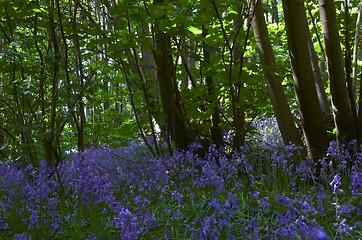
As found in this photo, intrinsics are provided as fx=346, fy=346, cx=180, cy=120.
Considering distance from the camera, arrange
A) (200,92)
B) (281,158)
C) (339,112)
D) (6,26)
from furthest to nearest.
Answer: (6,26)
(200,92)
(339,112)
(281,158)

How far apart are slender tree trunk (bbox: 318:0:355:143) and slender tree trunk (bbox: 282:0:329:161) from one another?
1.21ft

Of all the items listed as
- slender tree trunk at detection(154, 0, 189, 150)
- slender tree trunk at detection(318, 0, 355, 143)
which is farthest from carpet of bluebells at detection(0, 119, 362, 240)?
slender tree trunk at detection(154, 0, 189, 150)

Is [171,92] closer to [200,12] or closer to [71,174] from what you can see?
[200,12]

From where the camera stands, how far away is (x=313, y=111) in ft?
12.4

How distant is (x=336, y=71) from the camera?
157 inches

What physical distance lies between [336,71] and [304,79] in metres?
0.53

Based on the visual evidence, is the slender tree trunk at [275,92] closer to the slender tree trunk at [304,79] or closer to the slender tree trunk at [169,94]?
the slender tree trunk at [304,79]

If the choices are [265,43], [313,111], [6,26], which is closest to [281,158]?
[313,111]

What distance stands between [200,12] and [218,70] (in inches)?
35.5

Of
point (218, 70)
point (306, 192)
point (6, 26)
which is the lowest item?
point (306, 192)

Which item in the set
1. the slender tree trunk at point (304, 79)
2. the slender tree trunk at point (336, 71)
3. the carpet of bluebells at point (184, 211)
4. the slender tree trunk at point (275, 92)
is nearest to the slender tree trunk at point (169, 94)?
the carpet of bluebells at point (184, 211)

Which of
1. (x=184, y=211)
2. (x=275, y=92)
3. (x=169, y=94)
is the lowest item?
(x=184, y=211)

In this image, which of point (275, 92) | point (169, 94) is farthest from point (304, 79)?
point (169, 94)

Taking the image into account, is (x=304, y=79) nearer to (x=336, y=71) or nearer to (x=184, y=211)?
(x=336, y=71)
